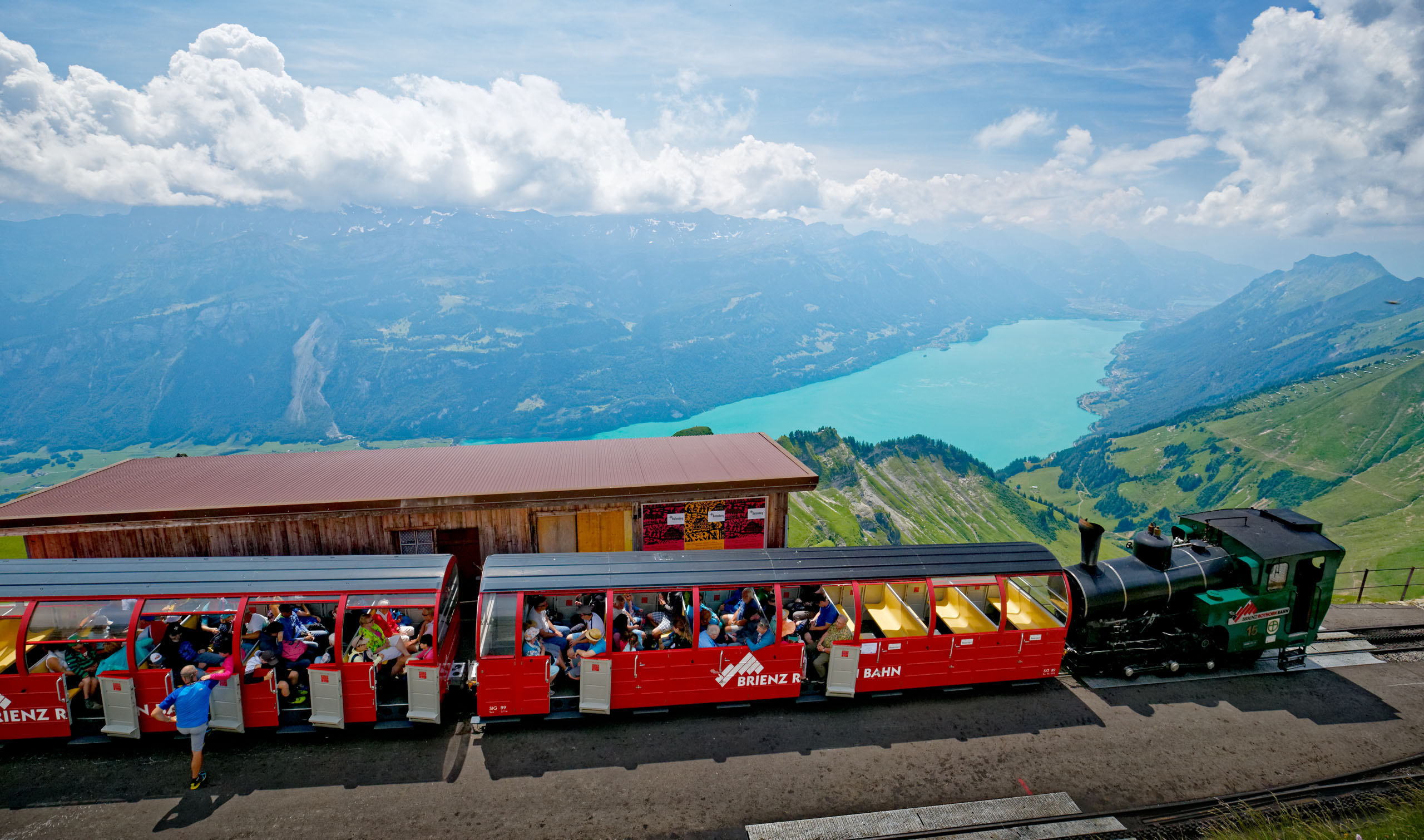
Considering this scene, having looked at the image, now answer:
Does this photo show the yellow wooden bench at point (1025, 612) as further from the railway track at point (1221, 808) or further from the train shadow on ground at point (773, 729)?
the railway track at point (1221, 808)

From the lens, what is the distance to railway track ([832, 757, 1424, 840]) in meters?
10.3

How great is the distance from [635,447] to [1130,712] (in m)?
13.6

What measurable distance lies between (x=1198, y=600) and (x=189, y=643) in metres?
20.3

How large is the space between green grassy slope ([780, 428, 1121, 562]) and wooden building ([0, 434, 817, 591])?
3230 inches

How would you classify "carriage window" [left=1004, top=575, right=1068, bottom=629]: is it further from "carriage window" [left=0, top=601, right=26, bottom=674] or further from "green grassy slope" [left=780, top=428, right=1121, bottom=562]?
"green grassy slope" [left=780, top=428, right=1121, bottom=562]

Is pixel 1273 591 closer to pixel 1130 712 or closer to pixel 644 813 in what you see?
pixel 1130 712

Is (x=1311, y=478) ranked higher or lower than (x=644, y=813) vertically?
lower

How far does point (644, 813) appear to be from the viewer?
33.8 ft

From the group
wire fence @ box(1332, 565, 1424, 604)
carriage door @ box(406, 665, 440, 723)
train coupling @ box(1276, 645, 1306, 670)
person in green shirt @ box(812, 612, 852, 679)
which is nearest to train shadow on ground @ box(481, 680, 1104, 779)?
person in green shirt @ box(812, 612, 852, 679)

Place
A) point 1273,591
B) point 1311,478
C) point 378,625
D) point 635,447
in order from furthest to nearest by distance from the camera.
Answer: point 1311,478, point 635,447, point 1273,591, point 378,625

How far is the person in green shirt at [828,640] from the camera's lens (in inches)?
518

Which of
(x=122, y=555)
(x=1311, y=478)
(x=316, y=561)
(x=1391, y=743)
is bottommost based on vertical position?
(x=1311, y=478)

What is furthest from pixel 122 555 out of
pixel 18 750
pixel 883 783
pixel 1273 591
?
pixel 1273 591

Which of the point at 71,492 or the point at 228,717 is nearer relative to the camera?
the point at 228,717
